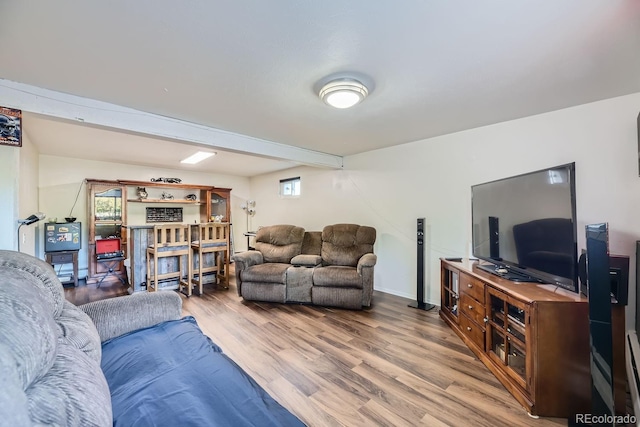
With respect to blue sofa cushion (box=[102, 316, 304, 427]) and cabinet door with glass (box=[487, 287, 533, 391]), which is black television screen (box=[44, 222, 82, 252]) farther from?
cabinet door with glass (box=[487, 287, 533, 391])

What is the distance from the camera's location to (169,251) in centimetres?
382

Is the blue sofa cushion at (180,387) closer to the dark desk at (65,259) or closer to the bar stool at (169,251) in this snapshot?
the bar stool at (169,251)

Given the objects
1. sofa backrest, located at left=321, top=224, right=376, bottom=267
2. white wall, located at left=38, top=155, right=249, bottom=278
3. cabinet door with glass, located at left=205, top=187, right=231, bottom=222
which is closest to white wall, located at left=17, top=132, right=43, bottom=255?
white wall, located at left=38, top=155, right=249, bottom=278

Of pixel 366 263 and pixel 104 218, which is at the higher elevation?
pixel 104 218

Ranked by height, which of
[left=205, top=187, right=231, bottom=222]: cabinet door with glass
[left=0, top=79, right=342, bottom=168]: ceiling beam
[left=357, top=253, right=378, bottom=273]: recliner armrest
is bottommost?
[left=357, top=253, right=378, bottom=273]: recliner armrest

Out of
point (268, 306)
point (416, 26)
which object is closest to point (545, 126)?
point (416, 26)

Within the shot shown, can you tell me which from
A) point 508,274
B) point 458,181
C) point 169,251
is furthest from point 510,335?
point 169,251

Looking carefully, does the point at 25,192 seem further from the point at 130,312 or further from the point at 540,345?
the point at 540,345

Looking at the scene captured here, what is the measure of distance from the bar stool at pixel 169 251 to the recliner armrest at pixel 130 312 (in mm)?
2283

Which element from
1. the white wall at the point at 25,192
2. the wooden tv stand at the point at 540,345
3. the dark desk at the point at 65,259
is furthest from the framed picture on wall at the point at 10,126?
the wooden tv stand at the point at 540,345

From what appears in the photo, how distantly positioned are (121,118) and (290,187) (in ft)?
12.0

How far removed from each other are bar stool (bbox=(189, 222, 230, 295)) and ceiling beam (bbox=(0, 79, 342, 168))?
62.9 inches

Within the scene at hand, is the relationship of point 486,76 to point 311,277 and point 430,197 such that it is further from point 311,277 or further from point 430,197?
point 311,277

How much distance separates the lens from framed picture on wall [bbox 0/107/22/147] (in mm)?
1838
